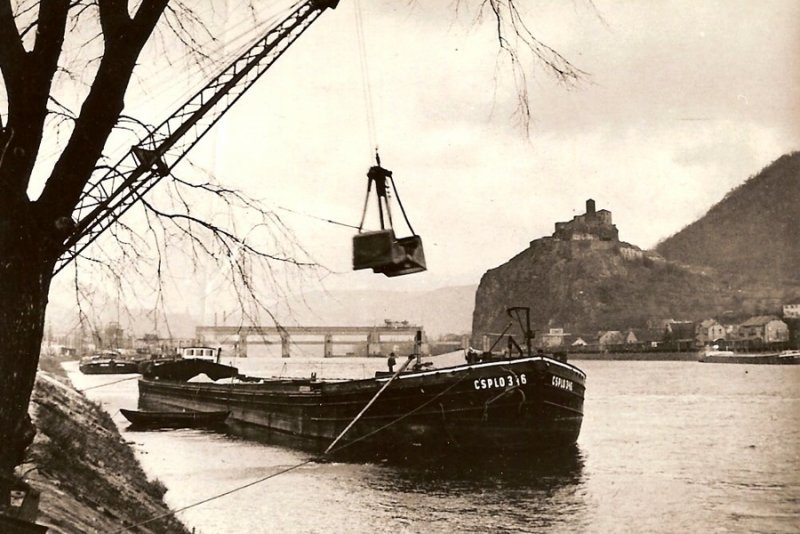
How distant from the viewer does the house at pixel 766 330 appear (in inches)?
3733

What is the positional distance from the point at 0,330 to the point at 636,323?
14554cm

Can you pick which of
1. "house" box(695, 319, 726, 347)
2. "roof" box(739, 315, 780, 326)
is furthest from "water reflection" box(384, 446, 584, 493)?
"house" box(695, 319, 726, 347)

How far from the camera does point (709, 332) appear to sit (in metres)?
116

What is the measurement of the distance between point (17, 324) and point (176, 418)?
1055 inches

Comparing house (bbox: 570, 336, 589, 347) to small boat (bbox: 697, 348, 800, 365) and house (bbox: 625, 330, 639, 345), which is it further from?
small boat (bbox: 697, 348, 800, 365)

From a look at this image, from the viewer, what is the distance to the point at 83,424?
16188 mm

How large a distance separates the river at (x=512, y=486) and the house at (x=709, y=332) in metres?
87.4

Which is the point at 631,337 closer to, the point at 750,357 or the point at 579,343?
the point at 579,343

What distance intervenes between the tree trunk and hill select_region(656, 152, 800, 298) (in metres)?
41.1

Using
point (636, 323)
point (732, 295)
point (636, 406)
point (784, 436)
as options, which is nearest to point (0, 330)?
point (784, 436)

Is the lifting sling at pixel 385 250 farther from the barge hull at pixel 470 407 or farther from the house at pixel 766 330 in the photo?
the house at pixel 766 330

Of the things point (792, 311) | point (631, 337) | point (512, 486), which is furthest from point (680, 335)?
point (512, 486)

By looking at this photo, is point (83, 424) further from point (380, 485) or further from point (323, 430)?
point (323, 430)

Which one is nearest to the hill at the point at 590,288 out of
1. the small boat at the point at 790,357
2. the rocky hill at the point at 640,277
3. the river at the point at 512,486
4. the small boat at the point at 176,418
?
the rocky hill at the point at 640,277
